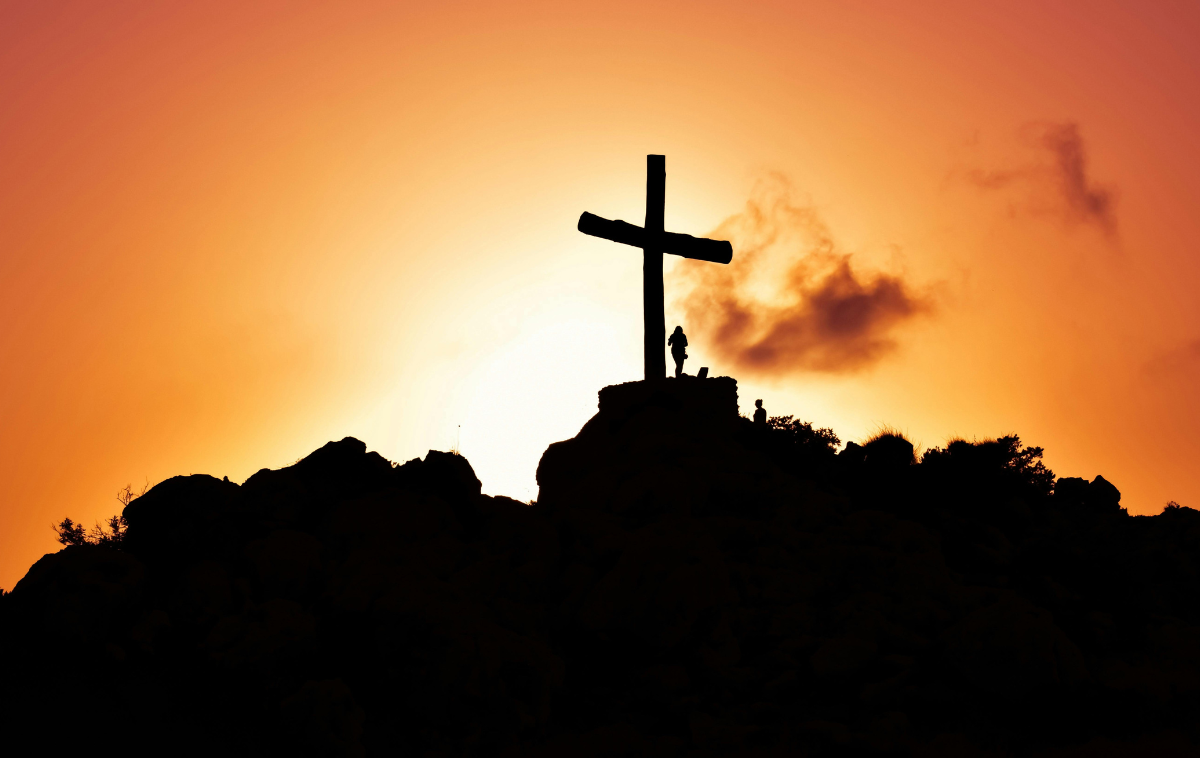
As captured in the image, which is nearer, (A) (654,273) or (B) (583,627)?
(B) (583,627)

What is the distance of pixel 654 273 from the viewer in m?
20.0

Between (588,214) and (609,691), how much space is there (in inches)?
440

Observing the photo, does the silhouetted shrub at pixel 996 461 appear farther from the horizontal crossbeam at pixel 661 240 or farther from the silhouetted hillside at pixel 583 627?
the horizontal crossbeam at pixel 661 240

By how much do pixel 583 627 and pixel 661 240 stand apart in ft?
34.6

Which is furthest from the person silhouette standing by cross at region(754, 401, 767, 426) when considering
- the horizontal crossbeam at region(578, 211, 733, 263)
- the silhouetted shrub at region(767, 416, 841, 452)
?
the horizontal crossbeam at region(578, 211, 733, 263)

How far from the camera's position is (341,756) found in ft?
31.3

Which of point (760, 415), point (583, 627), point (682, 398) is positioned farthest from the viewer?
point (760, 415)

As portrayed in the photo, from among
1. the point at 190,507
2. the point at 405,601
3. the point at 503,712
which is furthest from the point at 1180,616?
the point at 190,507

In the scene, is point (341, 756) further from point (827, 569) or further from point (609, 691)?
point (827, 569)

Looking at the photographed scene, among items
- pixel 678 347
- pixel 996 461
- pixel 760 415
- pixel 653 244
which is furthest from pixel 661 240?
pixel 996 461

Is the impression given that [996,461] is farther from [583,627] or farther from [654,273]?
[583,627]

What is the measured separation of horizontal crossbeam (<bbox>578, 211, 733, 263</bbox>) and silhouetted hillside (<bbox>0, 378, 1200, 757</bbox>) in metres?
5.73

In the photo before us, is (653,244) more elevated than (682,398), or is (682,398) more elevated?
(653,244)

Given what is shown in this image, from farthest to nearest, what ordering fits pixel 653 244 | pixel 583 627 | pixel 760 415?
pixel 760 415 → pixel 653 244 → pixel 583 627
